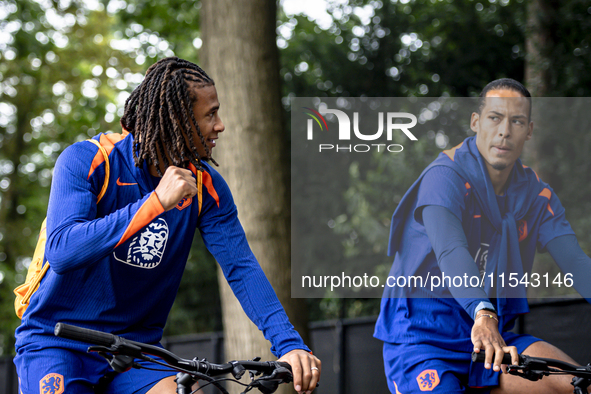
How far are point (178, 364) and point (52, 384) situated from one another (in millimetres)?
524

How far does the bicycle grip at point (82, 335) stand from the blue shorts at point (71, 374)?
527 mm

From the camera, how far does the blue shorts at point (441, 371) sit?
322cm

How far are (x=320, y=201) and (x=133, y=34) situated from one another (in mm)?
9567

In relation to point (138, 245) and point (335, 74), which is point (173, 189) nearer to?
point (138, 245)

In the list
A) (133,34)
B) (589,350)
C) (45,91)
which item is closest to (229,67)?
(589,350)

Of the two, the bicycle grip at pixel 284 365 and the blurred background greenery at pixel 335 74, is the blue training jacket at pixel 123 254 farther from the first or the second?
the blurred background greenery at pixel 335 74

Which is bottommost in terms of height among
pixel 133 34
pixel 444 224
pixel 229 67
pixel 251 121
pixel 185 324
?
pixel 185 324

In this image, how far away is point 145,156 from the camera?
8.38 feet

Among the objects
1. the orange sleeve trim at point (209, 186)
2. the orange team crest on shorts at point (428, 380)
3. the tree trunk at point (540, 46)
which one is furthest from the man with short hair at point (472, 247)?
the tree trunk at point (540, 46)

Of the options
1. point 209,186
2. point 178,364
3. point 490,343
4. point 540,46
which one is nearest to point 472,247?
point 490,343

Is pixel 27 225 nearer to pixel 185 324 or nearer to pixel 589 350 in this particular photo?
pixel 185 324

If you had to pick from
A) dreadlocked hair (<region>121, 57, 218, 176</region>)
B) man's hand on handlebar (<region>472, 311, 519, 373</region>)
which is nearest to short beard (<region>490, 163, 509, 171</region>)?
man's hand on handlebar (<region>472, 311, 519, 373</region>)

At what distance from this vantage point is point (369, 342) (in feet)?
22.0

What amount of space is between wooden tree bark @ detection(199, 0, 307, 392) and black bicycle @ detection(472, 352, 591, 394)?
277 cm
